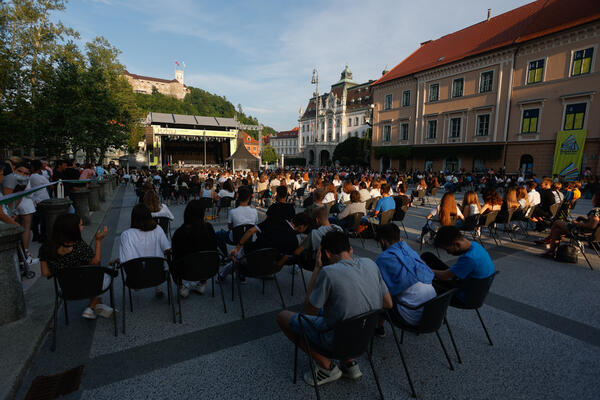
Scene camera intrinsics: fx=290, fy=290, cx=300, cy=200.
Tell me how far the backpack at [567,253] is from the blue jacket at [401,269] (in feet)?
16.9

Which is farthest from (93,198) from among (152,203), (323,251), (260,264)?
(323,251)

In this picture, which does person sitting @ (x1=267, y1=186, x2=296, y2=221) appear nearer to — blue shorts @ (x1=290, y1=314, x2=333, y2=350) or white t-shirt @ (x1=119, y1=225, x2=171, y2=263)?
white t-shirt @ (x1=119, y1=225, x2=171, y2=263)

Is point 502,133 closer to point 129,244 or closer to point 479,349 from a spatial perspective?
point 479,349

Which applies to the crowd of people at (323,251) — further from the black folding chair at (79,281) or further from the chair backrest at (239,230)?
the black folding chair at (79,281)

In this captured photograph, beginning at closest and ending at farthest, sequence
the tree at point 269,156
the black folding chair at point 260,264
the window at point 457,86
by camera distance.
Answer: the black folding chair at point 260,264
the window at point 457,86
the tree at point 269,156

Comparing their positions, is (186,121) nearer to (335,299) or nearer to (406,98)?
(406,98)

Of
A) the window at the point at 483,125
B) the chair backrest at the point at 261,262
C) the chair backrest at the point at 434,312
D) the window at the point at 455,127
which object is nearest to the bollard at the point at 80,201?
the chair backrest at the point at 261,262

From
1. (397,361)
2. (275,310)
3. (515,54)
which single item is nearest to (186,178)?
(275,310)

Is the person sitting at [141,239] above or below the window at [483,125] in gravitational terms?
below

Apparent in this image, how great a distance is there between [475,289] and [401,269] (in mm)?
879

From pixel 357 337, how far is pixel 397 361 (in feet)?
3.61

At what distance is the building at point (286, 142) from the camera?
91625 millimetres

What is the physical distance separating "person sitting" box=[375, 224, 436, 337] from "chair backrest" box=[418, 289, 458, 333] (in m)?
0.09

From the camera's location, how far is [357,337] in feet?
7.11
